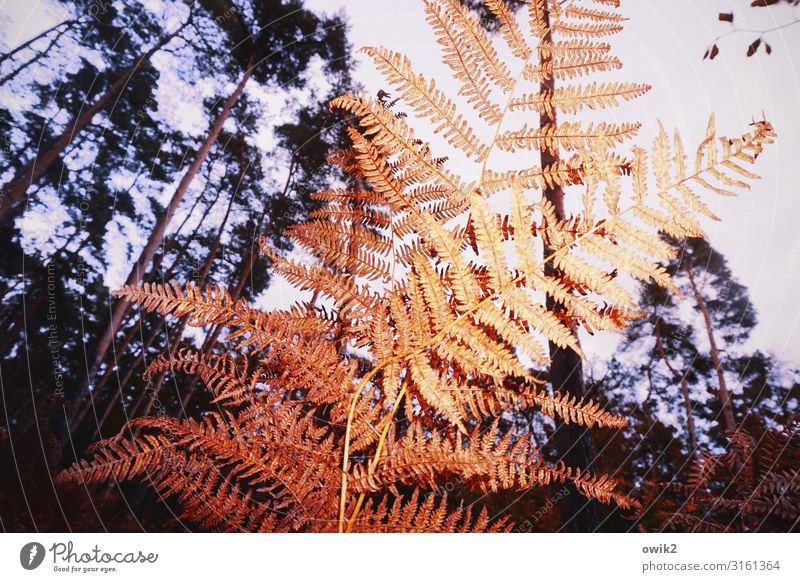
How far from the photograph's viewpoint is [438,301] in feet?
1.47

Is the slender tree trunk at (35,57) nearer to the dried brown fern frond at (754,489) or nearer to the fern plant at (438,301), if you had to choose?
the fern plant at (438,301)

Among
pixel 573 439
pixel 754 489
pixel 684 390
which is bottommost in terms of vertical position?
pixel 754 489

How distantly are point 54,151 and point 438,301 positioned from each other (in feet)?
24.4

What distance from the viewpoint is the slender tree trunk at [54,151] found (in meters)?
4.68

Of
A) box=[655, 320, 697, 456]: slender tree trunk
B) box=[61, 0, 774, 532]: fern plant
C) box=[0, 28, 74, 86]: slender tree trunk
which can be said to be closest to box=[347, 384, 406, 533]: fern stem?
box=[61, 0, 774, 532]: fern plant

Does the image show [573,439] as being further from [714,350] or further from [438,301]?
[714,350]

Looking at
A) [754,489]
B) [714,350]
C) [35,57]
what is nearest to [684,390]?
[714,350]

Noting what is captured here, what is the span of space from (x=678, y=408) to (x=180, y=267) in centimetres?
1576

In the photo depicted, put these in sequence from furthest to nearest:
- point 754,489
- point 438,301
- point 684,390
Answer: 1. point 684,390
2. point 754,489
3. point 438,301

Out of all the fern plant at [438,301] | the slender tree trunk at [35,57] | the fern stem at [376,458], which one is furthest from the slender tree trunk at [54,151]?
the fern stem at [376,458]

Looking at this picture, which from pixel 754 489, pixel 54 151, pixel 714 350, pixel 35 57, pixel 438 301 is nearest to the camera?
pixel 438 301
